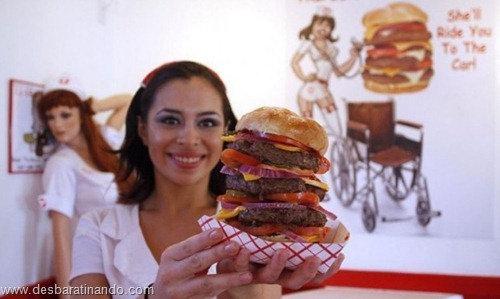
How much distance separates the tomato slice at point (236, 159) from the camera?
1.21m

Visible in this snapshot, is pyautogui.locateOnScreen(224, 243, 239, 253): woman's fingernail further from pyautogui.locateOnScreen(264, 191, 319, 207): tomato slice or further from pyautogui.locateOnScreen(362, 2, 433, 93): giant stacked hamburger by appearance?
pyautogui.locateOnScreen(362, 2, 433, 93): giant stacked hamburger

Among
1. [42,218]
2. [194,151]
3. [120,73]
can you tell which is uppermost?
[120,73]

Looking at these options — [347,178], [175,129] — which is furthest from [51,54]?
[347,178]

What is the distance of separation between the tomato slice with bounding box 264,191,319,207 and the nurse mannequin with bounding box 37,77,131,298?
160cm

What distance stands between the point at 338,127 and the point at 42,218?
180cm

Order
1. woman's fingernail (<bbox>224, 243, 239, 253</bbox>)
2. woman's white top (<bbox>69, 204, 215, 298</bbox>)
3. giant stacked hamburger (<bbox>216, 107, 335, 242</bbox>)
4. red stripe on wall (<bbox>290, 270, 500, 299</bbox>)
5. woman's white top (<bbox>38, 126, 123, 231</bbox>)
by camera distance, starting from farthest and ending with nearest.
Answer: red stripe on wall (<bbox>290, 270, 500, 299</bbox>)
woman's white top (<bbox>38, 126, 123, 231</bbox>)
woman's white top (<bbox>69, 204, 215, 298</bbox>)
giant stacked hamburger (<bbox>216, 107, 335, 242</bbox>)
woman's fingernail (<bbox>224, 243, 239, 253</bbox>)

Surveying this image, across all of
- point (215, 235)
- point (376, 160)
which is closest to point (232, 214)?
point (215, 235)

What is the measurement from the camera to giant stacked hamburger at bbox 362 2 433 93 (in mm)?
3350

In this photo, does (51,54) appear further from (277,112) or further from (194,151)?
(277,112)

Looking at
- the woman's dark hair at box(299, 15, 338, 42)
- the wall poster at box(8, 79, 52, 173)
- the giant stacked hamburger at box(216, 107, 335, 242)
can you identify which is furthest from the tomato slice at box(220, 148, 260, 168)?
the woman's dark hair at box(299, 15, 338, 42)

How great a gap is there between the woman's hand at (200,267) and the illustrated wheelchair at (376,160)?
2.46m

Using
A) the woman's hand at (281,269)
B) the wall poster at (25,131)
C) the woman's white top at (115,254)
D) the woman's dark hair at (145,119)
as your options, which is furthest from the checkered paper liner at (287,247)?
the wall poster at (25,131)

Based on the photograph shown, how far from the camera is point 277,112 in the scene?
4.02 feet

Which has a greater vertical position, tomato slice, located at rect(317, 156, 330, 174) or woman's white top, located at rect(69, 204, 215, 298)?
tomato slice, located at rect(317, 156, 330, 174)
